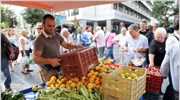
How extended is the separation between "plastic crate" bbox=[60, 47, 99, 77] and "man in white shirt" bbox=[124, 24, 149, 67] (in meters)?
1.97

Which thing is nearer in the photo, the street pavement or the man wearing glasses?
the man wearing glasses

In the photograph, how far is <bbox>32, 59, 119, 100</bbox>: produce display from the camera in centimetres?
223

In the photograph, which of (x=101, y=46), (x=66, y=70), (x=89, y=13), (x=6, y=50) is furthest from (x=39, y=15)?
(x=66, y=70)

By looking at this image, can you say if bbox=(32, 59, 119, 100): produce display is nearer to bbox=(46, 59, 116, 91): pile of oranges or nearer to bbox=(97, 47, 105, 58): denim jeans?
bbox=(46, 59, 116, 91): pile of oranges

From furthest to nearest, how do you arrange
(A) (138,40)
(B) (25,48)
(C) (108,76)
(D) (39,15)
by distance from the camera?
(D) (39,15) < (B) (25,48) < (A) (138,40) < (C) (108,76)

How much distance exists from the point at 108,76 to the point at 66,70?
0.58 m

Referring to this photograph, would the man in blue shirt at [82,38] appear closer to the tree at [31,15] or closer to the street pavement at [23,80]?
the street pavement at [23,80]

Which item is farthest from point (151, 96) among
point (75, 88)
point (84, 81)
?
point (75, 88)

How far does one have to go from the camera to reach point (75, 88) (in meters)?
2.38

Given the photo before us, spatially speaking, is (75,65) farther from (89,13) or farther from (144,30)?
(89,13)

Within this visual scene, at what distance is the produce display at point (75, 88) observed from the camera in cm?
223

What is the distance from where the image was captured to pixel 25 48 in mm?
7305

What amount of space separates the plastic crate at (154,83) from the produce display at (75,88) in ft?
2.88

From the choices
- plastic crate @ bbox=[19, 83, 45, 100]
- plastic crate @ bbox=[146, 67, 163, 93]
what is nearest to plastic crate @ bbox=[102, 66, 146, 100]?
plastic crate @ bbox=[146, 67, 163, 93]
